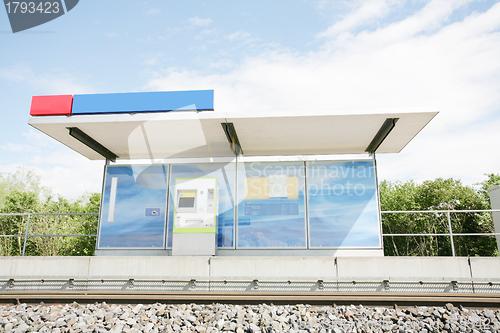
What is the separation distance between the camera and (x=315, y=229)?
898 centimetres

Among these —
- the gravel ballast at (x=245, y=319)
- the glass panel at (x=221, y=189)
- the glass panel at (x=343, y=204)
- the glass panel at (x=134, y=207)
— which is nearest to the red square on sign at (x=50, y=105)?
the glass panel at (x=134, y=207)

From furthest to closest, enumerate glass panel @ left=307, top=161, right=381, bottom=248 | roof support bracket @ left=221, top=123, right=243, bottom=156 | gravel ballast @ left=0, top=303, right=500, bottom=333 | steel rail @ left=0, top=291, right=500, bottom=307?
glass panel @ left=307, top=161, right=381, bottom=248, roof support bracket @ left=221, top=123, right=243, bottom=156, steel rail @ left=0, top=291, right=500, bottom=307, gravel ballast @ left=0, top=303, right=500, bottom=333

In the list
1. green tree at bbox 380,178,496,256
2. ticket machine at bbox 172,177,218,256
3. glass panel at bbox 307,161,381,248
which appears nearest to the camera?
ticket machine at bbox 172,177,218,256

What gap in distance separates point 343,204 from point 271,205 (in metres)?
1.97

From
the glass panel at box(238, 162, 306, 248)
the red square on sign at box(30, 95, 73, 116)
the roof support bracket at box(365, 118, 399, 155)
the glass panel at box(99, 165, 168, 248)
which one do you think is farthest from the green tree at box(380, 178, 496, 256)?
the red square on sign at box(30, 95, 73, 116)

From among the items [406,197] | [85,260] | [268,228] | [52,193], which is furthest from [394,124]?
[52,193]

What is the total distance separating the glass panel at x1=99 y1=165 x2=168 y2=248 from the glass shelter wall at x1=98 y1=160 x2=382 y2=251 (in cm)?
3

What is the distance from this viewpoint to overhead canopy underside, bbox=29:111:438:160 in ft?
24.8

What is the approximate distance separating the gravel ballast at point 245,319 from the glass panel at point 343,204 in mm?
3843

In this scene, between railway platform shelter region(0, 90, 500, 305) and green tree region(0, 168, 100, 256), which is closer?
railway platform shelter region(0, 90, 500, 305)

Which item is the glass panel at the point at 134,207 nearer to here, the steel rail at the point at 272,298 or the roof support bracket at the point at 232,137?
the roof support bracket at the point at 232,137

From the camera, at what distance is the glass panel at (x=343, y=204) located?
8.91 meters

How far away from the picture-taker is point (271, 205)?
920cm

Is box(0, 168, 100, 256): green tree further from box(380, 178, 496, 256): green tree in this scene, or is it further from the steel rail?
box(380, 178, 496, 256): green tree
